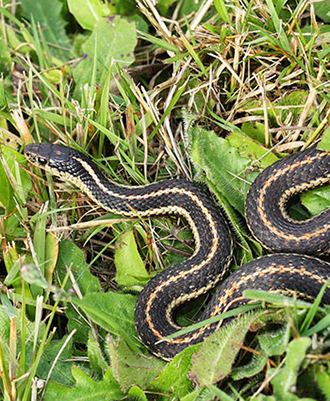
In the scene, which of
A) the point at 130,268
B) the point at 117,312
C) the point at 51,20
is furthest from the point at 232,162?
the point at 51,20

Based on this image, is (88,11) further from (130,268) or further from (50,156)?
(130,268)

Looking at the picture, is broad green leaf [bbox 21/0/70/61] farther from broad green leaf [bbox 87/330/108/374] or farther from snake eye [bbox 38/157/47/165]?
broad green leaf [bbox 87/330/108/374]

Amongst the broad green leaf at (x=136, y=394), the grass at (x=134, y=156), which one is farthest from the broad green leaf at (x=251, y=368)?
the broad green leaf at (x=136, y=394)

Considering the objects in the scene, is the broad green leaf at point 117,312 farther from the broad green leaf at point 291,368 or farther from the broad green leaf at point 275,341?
the broad green leaf at point 291,368

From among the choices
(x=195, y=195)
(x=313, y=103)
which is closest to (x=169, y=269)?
(x=195, y=195)

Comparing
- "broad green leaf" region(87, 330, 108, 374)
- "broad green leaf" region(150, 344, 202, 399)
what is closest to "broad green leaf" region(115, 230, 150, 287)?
"broad green leaf" region(87, 330, 108, 374)

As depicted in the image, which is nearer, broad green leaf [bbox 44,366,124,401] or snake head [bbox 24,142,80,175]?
broad green leaf [bbox 44,366,124,401]
